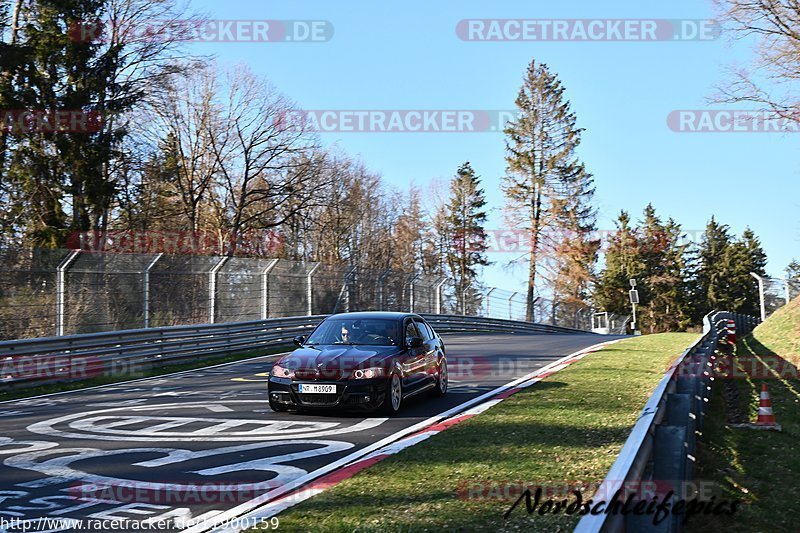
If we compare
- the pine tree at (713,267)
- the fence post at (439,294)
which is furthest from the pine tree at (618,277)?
the fence post at (439,294)

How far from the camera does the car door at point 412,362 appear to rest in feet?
36.8

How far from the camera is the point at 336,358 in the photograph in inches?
416

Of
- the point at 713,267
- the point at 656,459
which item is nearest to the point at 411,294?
the point at 656,459

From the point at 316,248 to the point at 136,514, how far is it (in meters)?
49.4

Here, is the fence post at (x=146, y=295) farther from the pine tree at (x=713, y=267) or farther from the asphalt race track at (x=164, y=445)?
the pine tree at (x=713, y=267)

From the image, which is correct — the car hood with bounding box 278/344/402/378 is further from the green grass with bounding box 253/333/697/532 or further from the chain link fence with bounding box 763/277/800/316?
the chain link fence with bounding box 763/277/800/316

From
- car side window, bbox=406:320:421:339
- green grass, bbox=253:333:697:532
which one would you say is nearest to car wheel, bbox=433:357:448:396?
car side window, bbox=406:320:421:339

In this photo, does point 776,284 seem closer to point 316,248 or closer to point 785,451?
point 316,248

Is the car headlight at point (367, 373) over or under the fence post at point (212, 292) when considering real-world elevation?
under

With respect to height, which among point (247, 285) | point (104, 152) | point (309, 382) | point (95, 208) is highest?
point (104, 152)

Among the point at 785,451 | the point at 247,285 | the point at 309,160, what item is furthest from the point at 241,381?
the point at 309,160

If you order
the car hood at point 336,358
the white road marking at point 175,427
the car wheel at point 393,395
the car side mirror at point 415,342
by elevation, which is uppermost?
the car side mirror at point 415,342

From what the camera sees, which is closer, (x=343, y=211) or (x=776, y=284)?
(x=776, y=284)

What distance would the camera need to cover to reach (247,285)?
2319 centimetres
